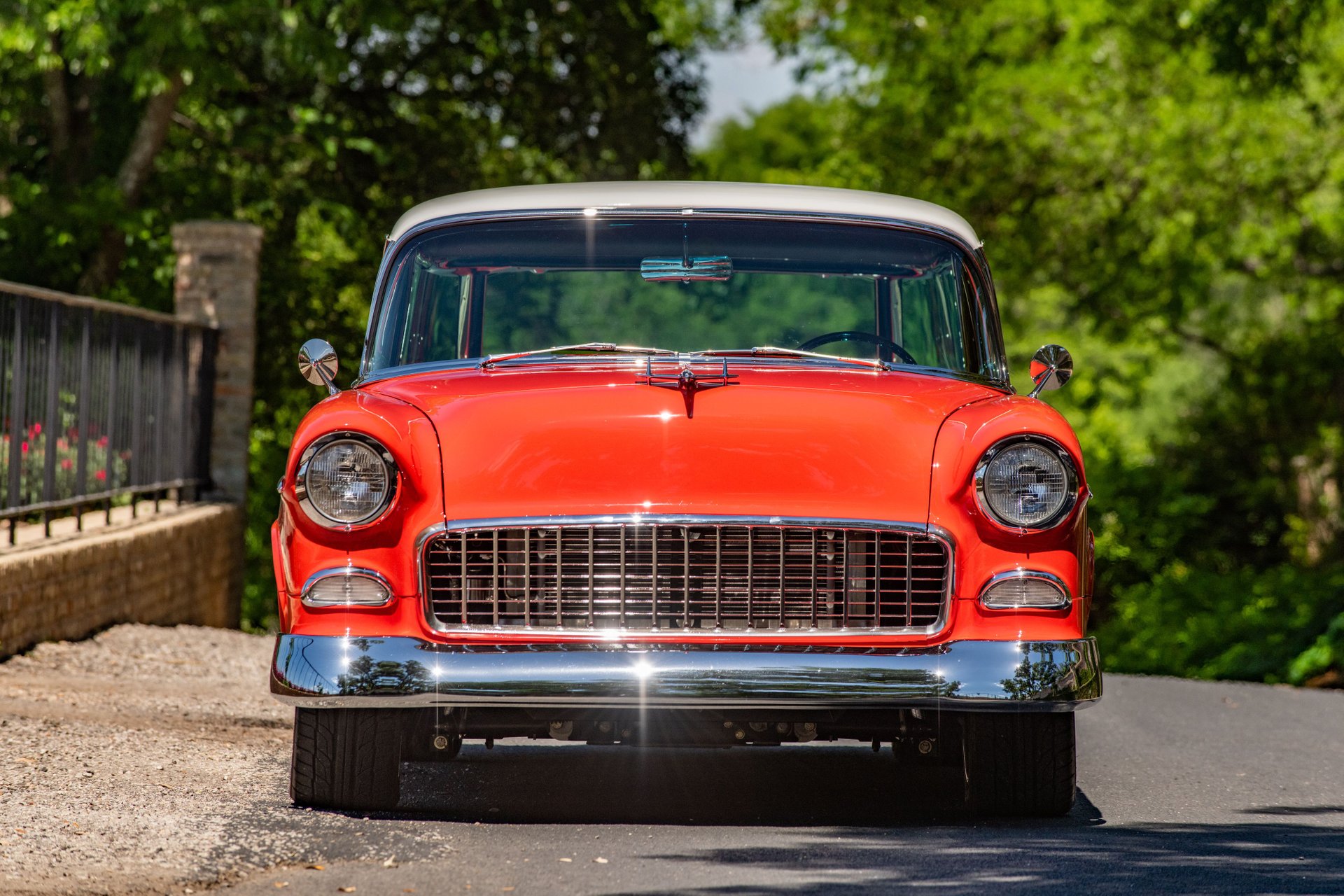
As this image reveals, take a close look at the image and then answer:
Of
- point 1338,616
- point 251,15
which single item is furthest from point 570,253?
point 1338,616

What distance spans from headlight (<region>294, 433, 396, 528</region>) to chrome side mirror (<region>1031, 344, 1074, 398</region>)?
2097mm

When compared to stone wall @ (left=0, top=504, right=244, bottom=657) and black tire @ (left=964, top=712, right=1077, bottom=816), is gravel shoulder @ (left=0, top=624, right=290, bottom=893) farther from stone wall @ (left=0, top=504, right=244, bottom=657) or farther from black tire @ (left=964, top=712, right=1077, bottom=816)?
black tire @ (left=964, top=712, right=1077, bottom=816)

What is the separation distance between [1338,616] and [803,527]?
433 inches

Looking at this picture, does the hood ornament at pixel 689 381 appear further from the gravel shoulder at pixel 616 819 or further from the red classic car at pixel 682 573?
the gravel shoulder at pixel 616 819

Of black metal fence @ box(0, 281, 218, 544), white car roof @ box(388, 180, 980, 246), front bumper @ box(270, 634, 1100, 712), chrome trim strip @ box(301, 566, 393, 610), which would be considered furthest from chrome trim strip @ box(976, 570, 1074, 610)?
black metal fence @ box(0, 281, 218, 544)

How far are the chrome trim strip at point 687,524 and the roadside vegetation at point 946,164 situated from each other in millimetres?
9756

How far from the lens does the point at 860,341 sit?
6.15m

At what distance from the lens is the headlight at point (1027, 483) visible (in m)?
5.24

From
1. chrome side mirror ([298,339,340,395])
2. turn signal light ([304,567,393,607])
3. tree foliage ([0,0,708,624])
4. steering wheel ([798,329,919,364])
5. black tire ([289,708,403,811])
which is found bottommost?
black tire ([289,708,403,811])

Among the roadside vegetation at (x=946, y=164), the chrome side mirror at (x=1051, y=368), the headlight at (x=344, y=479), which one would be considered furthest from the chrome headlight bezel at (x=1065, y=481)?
the roadside vegetation at (x=946, y=164)

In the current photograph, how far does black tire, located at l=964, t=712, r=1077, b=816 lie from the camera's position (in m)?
5.47

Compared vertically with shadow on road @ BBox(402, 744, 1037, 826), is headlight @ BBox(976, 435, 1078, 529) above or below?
above

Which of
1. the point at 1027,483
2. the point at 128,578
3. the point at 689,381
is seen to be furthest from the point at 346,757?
the point at 128,578

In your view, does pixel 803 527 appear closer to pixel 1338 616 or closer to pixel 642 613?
pixel 642 613
